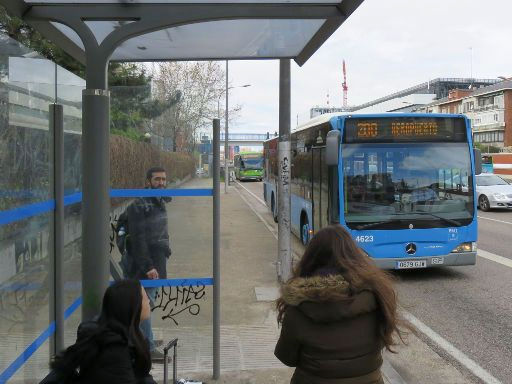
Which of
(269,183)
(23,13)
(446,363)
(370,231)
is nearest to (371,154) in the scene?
(370,231)

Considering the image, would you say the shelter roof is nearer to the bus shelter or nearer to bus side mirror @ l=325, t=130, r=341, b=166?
the bus shelter

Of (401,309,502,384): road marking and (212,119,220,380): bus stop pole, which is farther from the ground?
(212,119,220,380): bus stop pole

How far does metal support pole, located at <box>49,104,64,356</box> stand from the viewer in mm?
3484

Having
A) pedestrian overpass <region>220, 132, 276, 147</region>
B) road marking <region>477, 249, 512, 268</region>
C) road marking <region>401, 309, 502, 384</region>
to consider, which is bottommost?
road marking <region>401, 309, 502, 384</region>

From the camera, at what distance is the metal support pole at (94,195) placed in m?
2.75

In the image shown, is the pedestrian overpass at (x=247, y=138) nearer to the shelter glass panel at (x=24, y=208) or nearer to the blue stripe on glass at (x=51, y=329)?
the blue stripe on glass at (x=51, y=329)

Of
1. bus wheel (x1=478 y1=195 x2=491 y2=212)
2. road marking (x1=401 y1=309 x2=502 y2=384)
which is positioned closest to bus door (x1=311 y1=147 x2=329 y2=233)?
road marking (x1=401 y1=309 x2=502 y2=384)

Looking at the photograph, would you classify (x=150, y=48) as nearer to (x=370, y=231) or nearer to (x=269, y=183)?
(x=370, y=231)

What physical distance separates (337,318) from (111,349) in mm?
965

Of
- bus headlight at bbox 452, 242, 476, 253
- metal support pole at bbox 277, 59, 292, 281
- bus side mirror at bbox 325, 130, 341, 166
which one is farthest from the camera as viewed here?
bus headlight at bbox 452, 242, 476, 253

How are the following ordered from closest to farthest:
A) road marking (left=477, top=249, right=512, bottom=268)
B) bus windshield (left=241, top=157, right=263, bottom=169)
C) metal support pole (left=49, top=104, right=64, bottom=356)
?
metal support pole (left=49, top=104, right=64, bottom=356) < road marking (left=477, top=249, right=512, bottom=268) < bus windshield (left=241, top=157, right=263, bottom=169)

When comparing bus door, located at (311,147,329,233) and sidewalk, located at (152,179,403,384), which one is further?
bus door, located at (311,147,329,233)

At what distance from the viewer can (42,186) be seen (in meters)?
3.35

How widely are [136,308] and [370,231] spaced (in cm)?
641
